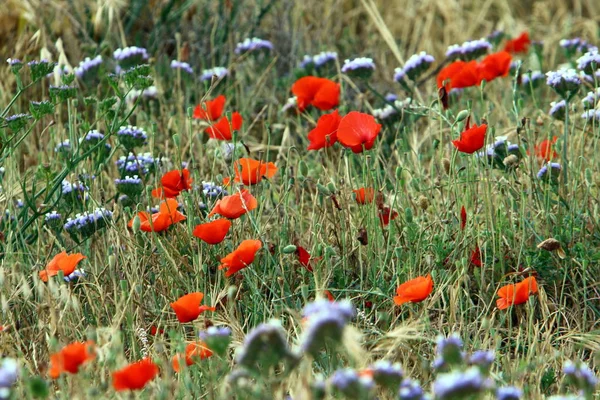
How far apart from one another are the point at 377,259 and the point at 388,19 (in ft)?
10.7

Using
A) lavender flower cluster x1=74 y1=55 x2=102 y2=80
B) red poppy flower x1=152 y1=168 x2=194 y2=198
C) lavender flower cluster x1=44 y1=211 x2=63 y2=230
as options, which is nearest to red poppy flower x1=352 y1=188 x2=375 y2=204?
red poppy flower x1=152 y1=168 x2=194 y2=198

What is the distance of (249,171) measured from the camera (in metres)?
2.45

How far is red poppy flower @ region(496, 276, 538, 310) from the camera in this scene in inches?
83.8

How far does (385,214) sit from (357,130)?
27 cm

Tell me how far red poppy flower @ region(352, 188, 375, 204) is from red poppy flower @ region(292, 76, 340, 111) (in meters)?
0.48

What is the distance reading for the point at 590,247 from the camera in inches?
100

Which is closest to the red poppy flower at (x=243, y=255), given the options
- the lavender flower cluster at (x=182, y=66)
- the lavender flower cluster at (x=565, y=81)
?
the lavender flower cluster at (x=565, y=81)

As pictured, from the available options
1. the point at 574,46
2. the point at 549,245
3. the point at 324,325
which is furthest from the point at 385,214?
the point at 574,46

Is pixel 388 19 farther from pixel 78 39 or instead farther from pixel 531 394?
pixel 531 394

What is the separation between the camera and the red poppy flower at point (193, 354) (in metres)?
1.86

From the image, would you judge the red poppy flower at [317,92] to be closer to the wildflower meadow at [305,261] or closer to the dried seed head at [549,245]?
the wildflower meadow at [305,261]

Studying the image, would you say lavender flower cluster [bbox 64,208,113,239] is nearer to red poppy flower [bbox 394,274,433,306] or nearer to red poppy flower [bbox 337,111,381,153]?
red poppy flower [bbox 337,111,381,153]

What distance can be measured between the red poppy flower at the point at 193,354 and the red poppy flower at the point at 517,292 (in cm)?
71

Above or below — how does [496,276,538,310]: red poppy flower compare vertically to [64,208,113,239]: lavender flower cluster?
below
